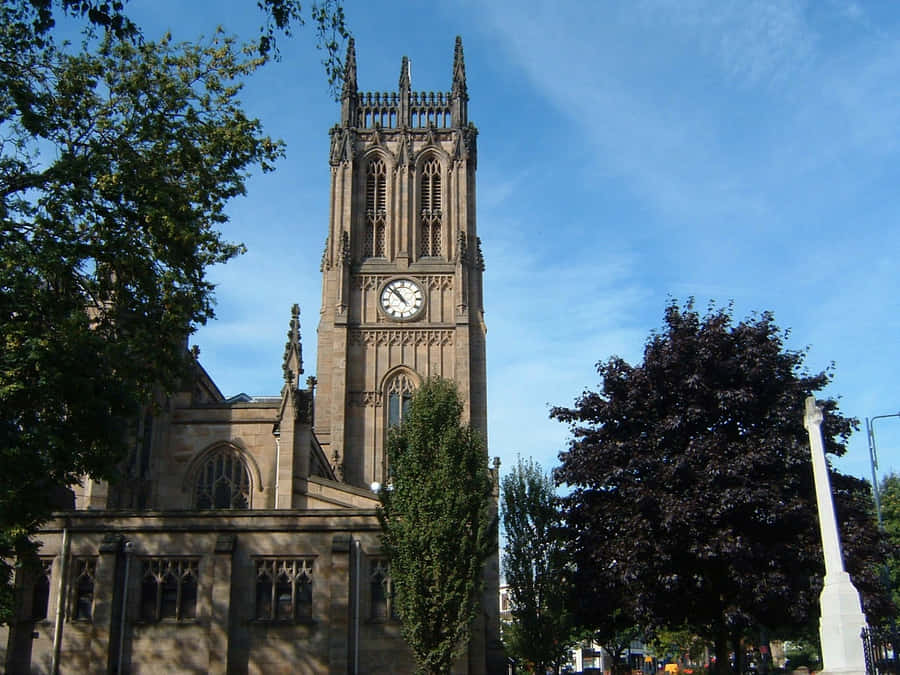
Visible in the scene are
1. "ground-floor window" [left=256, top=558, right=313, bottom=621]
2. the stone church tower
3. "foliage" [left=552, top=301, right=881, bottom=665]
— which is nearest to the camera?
"foliage" [left=552, top=301, right=881, bottom=665]

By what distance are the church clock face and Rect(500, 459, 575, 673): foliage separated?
19597mm

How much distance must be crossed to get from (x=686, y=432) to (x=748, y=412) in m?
1.77

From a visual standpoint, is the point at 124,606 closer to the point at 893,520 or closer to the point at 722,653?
the point at 722,653

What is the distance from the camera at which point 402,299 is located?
5606cm

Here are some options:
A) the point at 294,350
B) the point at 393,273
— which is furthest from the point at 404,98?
the point at 294,350

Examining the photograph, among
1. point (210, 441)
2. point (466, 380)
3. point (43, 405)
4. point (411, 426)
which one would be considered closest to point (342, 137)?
point (466, 380)

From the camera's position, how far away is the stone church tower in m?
53.3

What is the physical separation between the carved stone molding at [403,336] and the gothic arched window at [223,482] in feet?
58.2

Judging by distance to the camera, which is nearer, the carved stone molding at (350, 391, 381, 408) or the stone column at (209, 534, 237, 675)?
the stone column at (209, 534, 237, 675)

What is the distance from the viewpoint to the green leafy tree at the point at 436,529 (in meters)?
24.5

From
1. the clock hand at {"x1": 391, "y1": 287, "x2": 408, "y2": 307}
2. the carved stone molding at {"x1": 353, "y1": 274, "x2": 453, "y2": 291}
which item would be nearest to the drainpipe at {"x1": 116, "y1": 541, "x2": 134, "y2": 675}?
the clock hand at {"x1": 391, "y1": 287, "x2": 408, "y2": 307}

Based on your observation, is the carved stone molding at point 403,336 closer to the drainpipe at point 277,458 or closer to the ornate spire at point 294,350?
the ornate spire at point 294,350

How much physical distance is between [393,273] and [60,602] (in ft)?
111

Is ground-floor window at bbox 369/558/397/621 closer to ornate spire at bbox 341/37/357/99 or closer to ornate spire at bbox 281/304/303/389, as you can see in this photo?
ornate spire at bbox 281/304/303/389
